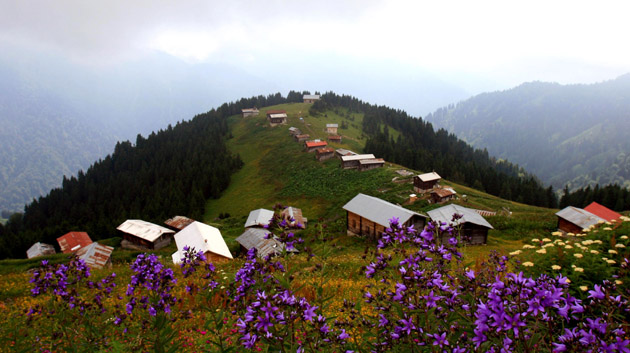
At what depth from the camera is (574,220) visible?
138 ft

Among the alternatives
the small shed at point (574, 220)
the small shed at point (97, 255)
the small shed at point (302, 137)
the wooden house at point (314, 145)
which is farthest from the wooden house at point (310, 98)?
the small shed at point (574, 220)

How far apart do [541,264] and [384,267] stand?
11.1 m

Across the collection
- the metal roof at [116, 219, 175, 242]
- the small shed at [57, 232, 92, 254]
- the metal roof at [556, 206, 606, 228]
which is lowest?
the small shed at [57, 232, 92, 254]

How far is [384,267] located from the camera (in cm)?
458

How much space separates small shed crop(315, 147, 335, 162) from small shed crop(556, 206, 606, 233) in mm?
60942

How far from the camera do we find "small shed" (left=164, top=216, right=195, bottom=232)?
221 feet

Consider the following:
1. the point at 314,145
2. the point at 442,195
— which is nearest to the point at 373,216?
the point at 442,195

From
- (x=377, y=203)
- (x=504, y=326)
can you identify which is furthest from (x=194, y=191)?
(x=504, y=326)

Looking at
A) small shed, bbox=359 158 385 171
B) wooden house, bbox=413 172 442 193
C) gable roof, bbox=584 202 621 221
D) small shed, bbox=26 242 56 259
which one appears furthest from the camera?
small shed, bbox=359 158 385 171

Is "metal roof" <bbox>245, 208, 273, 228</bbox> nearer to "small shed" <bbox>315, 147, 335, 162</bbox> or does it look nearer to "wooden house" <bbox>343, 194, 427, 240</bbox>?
"wooden house" <bbox>343, 194, 427, 240</bbox>

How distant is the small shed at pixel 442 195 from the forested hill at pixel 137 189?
55.2 m

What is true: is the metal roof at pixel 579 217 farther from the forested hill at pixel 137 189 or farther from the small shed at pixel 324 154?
the forested hill at pixel 137 189

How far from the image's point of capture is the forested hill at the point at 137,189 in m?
72.4

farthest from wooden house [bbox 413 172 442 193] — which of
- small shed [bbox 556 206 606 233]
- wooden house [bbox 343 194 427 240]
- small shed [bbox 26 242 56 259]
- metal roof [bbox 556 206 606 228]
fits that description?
small shed [bbox 26 242 56 259]
